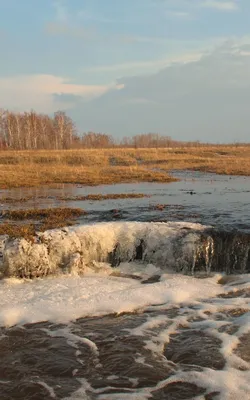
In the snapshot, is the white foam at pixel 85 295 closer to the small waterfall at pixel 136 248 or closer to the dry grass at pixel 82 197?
the small waterfall at pixel 136 248

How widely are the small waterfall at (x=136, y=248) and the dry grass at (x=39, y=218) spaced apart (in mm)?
1682

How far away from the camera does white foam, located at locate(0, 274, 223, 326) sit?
→ 8.81m

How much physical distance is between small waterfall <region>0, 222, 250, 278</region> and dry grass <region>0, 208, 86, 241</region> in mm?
1682

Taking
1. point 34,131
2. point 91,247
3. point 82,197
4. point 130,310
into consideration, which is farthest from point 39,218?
point 34,131

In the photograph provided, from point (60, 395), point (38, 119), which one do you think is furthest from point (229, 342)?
point (38, 119)

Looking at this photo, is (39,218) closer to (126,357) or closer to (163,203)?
(163,203)

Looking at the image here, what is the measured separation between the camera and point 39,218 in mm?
16656

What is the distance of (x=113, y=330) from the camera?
7984 mm

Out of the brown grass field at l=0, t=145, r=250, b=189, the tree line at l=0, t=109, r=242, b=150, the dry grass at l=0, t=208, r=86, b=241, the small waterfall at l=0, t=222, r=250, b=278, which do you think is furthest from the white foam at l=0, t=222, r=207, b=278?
the tree line at l=0, t=109, r=242, b=150

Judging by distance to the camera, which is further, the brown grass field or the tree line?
the tree line

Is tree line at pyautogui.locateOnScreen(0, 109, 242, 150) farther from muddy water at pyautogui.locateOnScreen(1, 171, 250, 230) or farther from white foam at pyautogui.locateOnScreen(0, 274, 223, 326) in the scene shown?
white foam at pyautogui.locateOnScreen(0, 274, 223, 326)

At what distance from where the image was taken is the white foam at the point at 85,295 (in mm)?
8812

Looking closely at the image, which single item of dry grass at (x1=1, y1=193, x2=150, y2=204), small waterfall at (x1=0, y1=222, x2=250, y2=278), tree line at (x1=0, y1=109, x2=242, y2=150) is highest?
tree line at (x1=0, y1=109, x2=242, y2=150)

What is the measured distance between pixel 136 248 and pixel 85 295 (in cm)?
343
